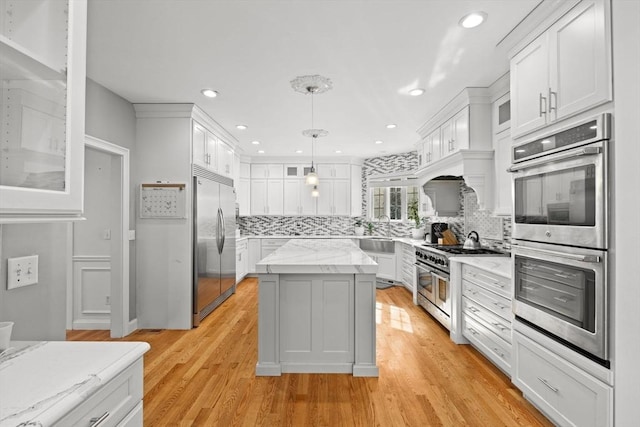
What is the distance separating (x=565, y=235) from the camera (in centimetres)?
181

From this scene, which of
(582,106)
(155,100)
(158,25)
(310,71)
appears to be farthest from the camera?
(155,100)

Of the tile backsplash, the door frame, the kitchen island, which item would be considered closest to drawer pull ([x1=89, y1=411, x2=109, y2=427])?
the kitchen island

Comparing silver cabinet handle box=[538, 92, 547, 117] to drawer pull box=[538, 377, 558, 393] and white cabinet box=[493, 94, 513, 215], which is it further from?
drawer pull box=[538, 377, 558, 393]

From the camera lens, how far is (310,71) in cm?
286

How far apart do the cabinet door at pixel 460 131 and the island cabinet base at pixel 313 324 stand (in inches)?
74.2

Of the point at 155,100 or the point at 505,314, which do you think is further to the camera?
the point at 155,100

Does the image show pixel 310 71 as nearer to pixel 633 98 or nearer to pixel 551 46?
pixel 551 46

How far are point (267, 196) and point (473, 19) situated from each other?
17.6ft

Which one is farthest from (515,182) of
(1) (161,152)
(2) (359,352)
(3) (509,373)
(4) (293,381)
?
(1) (161,152)

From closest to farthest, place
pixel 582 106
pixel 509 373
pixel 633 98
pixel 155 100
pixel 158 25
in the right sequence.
→ pixel 633 98, pixel 582 106, pixel 158 25, pixel 509 373, pixel 155 100

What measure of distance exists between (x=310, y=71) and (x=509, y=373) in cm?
303

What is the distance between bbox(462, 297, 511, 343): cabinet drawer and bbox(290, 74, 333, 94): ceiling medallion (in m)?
2.56

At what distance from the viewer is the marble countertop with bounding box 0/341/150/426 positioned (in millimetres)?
787

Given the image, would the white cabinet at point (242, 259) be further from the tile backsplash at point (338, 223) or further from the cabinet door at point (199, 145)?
the cabinet door at point (199, 145)
